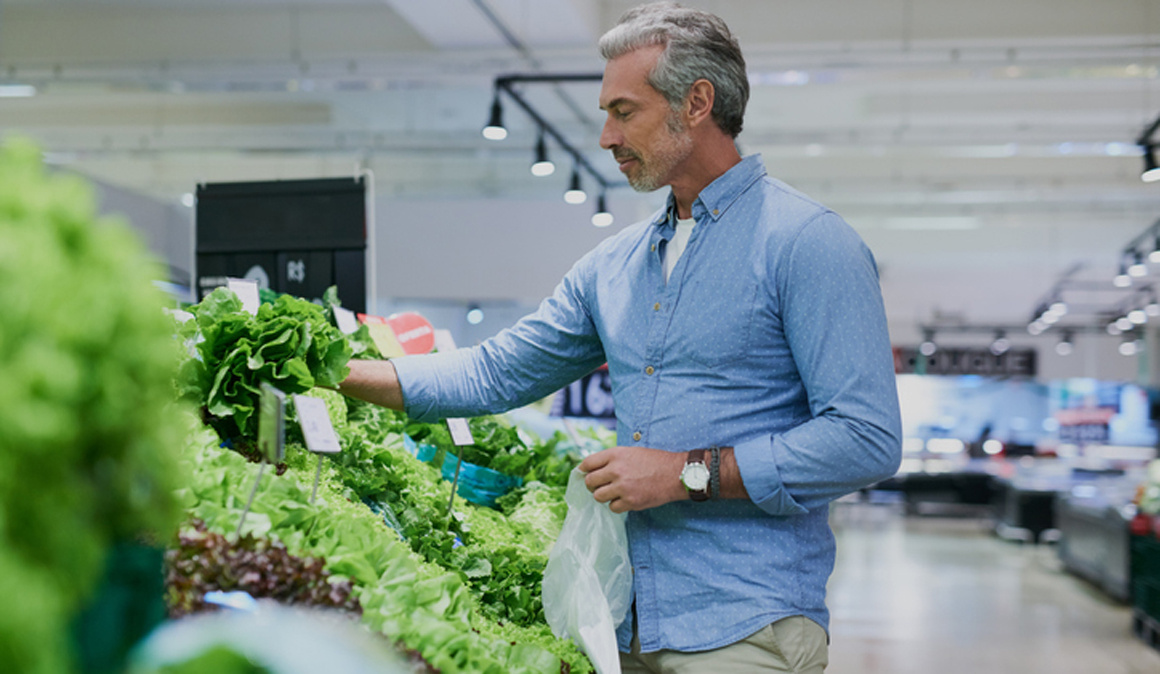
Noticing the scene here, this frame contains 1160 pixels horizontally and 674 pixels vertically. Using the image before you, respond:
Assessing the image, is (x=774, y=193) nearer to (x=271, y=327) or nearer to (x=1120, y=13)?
(x=271, y=327)

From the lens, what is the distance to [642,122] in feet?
5.54

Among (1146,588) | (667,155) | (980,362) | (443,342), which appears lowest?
(1146,588)

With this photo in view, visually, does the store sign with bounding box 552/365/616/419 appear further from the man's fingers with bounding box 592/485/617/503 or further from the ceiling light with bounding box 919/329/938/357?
the ceiling light with bounding box 919/329/938/357

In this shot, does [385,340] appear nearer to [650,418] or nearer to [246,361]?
[246,361]

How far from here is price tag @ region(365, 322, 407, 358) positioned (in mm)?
2449

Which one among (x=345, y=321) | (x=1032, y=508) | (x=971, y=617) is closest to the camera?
(x=345, y=321)

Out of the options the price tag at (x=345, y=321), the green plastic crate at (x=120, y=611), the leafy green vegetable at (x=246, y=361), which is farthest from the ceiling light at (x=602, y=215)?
the green plastic crate at (x=120, y=611)

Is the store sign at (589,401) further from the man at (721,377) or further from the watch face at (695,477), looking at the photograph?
the watch face at (695,477)

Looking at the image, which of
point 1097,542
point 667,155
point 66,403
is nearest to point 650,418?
point 667,155

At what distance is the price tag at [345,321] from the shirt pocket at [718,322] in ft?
3.15

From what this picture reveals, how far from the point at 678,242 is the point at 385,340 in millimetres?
Result: 987

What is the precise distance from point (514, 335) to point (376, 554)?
685 mm

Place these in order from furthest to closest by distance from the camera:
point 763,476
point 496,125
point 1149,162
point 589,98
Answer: point 589,98 → point 1149,162 → point 496,125 → point 763,476

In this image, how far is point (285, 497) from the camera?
1305mm
